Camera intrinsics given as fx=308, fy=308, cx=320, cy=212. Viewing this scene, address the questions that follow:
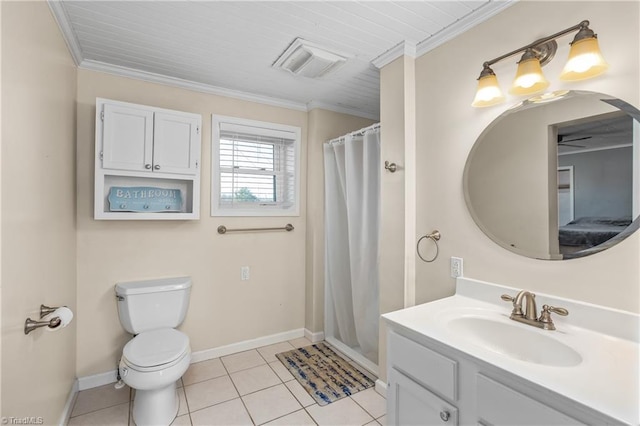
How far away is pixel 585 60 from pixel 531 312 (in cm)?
105

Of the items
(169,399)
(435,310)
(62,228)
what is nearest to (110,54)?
(62,228)

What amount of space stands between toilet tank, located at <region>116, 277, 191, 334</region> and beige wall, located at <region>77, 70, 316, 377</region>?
15cm

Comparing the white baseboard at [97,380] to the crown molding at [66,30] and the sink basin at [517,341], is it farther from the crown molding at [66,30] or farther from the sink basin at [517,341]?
the sink basin at [517,341]

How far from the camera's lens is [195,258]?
2568mm

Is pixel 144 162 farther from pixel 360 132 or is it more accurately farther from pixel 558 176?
pixel 558 176

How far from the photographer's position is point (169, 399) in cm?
189

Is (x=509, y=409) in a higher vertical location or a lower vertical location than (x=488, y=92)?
lower

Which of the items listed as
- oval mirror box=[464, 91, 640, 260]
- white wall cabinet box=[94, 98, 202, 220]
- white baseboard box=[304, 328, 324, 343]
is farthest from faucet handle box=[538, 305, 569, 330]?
white wall cabinet box=[94, 98, 202, 220]

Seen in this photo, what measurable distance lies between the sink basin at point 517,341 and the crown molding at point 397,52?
1631 millimetres

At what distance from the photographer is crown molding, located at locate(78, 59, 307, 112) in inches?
87.2

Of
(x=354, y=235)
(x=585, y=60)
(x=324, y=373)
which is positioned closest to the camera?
(x=585, y=60)

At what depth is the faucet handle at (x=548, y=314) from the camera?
1278mm

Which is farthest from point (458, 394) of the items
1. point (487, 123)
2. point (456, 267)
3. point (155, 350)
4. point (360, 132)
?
point (360, 132)

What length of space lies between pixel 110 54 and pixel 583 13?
2.67 m
